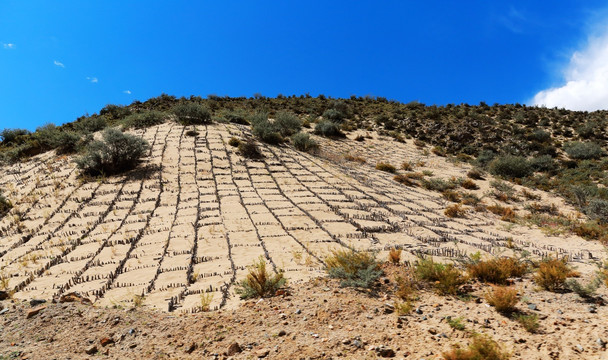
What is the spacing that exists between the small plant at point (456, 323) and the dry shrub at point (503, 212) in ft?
25.2

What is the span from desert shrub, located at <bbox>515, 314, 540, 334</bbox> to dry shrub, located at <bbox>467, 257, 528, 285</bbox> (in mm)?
1185

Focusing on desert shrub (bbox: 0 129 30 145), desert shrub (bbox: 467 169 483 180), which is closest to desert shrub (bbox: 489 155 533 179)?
desert shrub (bbox: 467 169 483 180)

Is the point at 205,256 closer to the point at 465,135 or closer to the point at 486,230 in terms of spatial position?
the point at 486,230

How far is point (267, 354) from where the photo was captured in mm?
3033

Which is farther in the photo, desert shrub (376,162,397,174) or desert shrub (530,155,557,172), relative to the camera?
desert shrub (530,155,557,172)

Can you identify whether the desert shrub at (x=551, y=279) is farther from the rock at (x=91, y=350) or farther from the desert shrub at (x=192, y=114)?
the desert shrub at (x=192, y=114)

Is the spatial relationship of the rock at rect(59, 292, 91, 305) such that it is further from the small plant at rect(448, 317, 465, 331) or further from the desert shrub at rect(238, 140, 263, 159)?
the desert shrub at rect(238, 140, 263, 159)

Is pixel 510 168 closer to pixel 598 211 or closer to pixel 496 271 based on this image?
pixel 598 211

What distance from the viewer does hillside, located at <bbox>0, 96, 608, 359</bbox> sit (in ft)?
11.1

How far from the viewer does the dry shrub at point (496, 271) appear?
4.51 meters

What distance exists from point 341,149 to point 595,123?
65.7 ft

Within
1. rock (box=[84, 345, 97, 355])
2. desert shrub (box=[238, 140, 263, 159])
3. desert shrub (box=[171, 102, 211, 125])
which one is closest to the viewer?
rock (box=[84, 345, 97, 355])

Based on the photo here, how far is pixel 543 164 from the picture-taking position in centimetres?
1681

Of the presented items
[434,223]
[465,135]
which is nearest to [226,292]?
[434,223]
